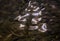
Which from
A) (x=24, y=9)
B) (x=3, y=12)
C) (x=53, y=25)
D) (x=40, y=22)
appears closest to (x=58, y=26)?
(x=53, y=25)

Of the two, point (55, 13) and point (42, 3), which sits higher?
point (42, 3)

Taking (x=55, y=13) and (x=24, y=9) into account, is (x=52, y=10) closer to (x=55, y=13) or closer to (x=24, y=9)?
(x=55, y=13)

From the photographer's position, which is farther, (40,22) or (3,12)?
(3,12)

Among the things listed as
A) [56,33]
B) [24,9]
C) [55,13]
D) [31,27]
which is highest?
[24,9]

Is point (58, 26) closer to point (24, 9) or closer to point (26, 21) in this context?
point (26, 21)

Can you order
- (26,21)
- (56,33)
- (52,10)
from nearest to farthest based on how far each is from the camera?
1. (56,33)
2. (26,21)
3. (52,10)

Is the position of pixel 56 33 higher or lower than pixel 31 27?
lower

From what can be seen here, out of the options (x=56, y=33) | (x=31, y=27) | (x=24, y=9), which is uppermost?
(x=24, y=9)

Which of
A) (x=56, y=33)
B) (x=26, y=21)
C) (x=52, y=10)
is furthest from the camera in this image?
(x=52, y=10)

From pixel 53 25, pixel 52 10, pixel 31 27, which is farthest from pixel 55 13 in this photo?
pixel 31 27
